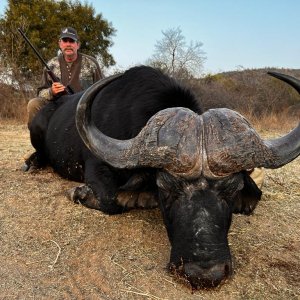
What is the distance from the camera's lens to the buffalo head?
9.55ft

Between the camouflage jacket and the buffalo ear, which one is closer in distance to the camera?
the buffalo ear

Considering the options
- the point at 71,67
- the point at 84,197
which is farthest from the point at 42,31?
Answer: the point at 84,197

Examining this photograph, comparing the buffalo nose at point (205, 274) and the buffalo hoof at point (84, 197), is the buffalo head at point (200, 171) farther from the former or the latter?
the buffalo hoof at point (84, 197)

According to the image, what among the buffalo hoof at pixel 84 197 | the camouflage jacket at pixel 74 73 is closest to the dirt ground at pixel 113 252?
the buffalo hoof at pixel 84 197

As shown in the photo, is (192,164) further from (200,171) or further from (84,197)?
(84,197)

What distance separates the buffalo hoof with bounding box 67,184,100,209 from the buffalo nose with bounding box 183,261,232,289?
1.86 meters

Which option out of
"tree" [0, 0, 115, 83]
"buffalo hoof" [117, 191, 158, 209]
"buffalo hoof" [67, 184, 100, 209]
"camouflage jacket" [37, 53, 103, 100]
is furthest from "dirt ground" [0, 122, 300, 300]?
"tree" [0, 0, 115, 83]

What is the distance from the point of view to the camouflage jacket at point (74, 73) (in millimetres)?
7691

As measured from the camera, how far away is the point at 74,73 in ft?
25.4

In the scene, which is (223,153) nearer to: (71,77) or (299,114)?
(71,77)

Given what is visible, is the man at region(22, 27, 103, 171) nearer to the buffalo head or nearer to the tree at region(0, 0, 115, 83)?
the buffalo head

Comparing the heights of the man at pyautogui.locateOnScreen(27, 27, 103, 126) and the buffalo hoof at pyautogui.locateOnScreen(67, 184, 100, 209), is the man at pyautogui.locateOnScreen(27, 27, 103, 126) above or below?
above

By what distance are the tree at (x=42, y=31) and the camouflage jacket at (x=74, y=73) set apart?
968 centimetres

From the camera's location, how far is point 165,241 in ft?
12.6
